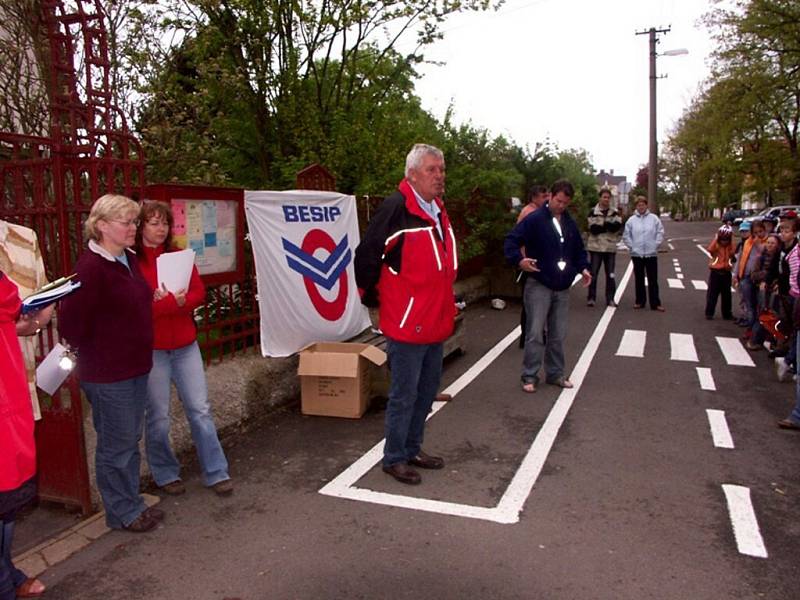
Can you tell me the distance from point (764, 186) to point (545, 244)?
44.9 metres

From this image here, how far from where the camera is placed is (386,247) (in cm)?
419

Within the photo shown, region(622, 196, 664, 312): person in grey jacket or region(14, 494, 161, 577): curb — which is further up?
region(622, 196, 664, 312): person in grey jacket

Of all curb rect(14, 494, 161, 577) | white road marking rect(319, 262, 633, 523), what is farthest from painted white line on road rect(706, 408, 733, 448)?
curb rect(14, 494, 161, 577)

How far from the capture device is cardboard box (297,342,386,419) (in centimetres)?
562

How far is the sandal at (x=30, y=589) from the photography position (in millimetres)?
3176

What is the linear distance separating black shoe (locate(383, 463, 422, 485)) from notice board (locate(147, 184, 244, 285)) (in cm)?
221

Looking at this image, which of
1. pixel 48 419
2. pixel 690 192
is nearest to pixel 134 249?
pixel 48 419

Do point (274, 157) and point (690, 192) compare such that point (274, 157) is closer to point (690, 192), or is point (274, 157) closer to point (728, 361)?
point (728, 361)

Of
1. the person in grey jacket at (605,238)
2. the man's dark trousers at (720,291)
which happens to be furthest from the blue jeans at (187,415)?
the man's dark trousers at (720,291)

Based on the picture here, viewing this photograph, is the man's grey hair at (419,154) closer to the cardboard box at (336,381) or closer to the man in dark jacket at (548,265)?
the cardboard box at (336,381)

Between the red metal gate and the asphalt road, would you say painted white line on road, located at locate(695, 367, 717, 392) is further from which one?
the red metal gate

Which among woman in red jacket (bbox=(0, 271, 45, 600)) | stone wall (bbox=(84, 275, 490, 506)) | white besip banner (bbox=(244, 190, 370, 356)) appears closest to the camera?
woman in red jacket (bbox=(0, 271, 45, 600))

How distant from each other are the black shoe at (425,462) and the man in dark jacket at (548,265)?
2.20 meters

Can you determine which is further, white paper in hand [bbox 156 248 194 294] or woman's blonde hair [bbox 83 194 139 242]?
white paper in hand [bbox 156 248 194 294]
